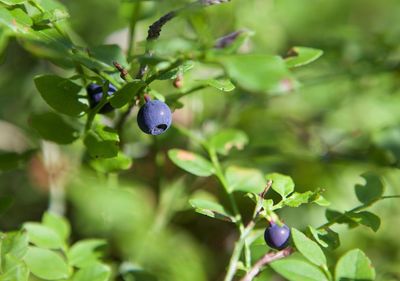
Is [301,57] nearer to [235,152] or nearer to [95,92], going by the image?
[95,92]

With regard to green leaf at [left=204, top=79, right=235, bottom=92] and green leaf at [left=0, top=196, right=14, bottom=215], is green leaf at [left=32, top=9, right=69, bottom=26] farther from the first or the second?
green leaf at [left=0, top=196, right=14, bottom=215]

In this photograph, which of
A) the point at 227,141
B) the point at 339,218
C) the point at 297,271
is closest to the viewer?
the point at 297,271

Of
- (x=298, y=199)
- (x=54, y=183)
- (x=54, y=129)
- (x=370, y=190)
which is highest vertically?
(x=54, y=129)

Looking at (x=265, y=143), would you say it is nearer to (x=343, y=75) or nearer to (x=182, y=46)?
(x=343, y=75)

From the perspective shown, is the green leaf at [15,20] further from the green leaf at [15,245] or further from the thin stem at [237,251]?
the thin stem at [237,251]

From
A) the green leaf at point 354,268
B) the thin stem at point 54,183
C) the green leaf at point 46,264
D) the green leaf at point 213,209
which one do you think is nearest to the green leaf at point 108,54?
the green leaf at point 213,209

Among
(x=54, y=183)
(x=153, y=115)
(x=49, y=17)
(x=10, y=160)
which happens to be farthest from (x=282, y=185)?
(x=54, y=183)

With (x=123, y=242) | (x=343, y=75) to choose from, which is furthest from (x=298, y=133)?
(x=123, y=242)
